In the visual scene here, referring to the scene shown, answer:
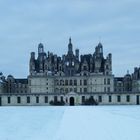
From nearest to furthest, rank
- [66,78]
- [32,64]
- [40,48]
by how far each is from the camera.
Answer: [66,78] < [32,64] < [40,48]

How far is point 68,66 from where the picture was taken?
104m
